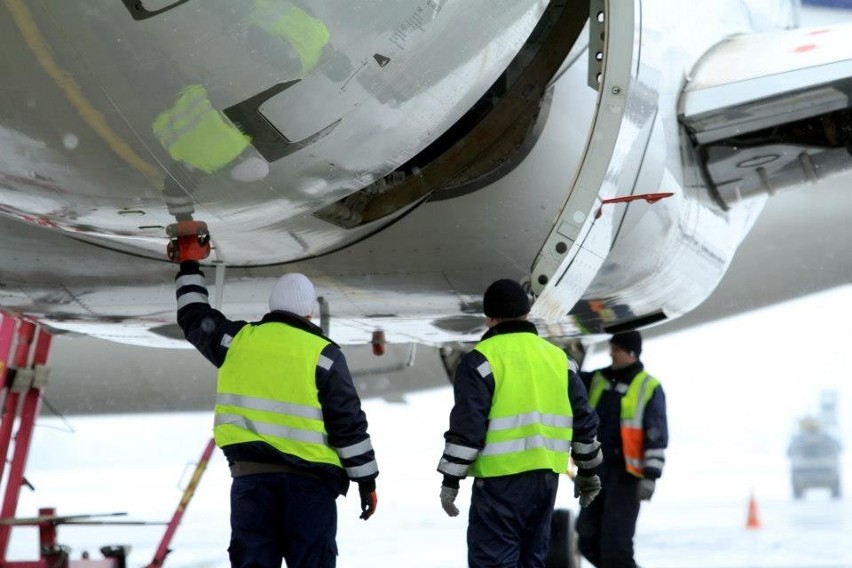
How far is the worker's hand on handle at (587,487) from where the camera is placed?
5.20m

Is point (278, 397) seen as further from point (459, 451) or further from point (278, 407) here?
point (459, 451)

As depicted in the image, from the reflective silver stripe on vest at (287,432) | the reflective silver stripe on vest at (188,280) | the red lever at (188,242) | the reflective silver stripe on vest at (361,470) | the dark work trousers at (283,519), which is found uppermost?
the red lever at (188,242)

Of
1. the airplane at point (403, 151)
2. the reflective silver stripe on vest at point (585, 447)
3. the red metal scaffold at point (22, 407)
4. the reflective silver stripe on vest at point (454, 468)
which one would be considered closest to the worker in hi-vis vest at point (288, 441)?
the reflective silver stripe on vest at point (454, 468)

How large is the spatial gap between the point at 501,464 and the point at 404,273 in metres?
1.12

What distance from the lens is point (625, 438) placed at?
7.21 m

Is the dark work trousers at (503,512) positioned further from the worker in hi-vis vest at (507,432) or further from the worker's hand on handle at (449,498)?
the worker's hand on handle at (449,498)

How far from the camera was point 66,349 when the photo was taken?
1037 centimetres

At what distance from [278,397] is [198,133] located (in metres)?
1.15

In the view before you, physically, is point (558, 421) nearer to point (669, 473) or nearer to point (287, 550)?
point (287, 550)

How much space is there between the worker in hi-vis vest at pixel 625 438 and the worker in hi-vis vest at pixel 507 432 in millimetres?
2290

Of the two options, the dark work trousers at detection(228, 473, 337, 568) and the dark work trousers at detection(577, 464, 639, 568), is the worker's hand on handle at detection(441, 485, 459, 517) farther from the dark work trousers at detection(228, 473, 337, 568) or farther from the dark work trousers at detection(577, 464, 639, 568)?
the dark work trousers at detection(577, 464, 639, 568)

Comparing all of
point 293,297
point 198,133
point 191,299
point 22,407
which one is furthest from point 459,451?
point 22,407

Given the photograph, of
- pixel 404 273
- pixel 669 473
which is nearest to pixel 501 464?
pixel 404 273

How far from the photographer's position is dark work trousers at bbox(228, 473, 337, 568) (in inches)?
179
